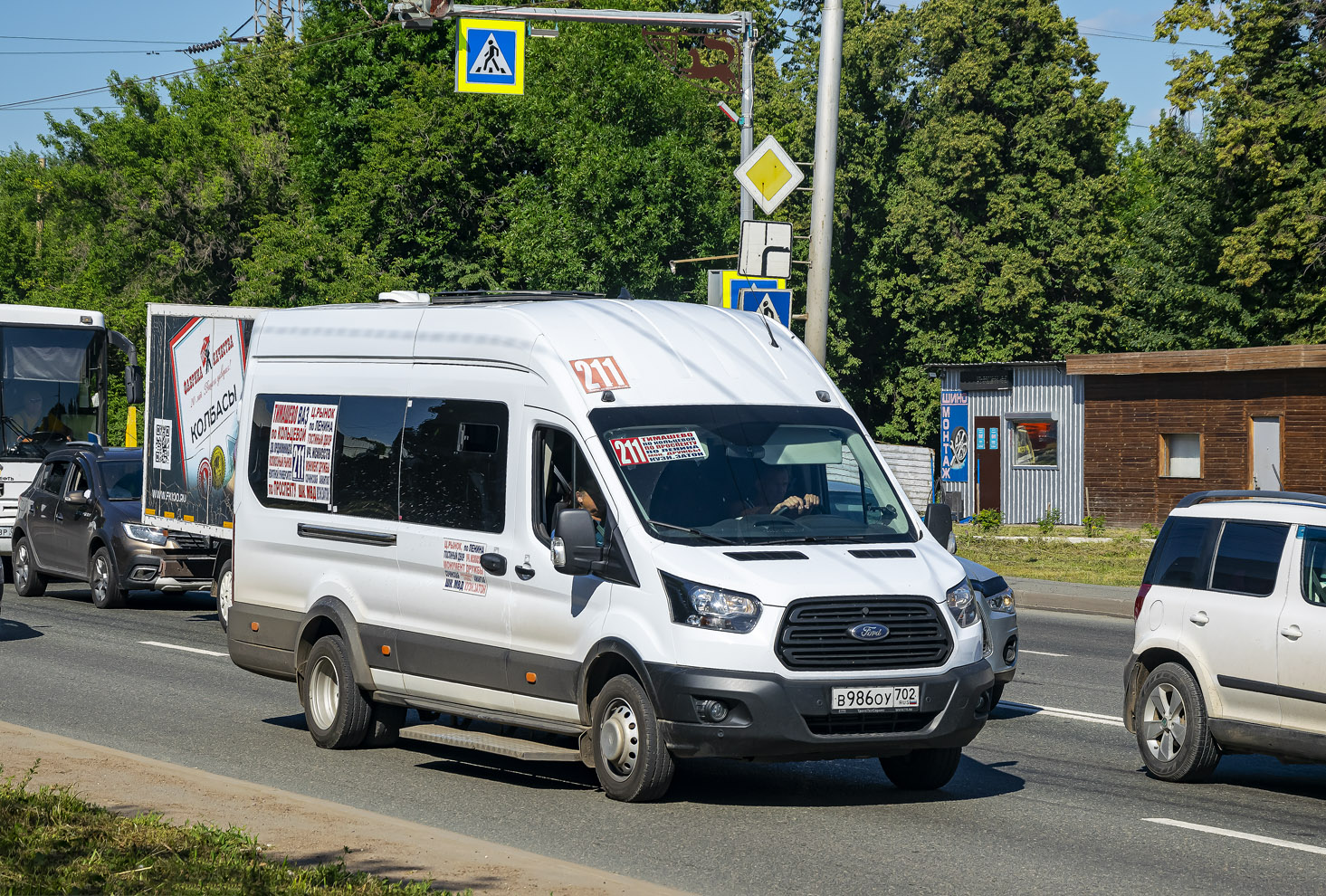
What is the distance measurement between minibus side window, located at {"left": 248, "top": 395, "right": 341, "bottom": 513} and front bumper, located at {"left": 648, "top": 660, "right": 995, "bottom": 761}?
3736mm

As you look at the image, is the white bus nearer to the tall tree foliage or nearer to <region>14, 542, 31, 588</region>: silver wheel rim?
<region>14, 542, 31, 588</region>: silver wheel rim

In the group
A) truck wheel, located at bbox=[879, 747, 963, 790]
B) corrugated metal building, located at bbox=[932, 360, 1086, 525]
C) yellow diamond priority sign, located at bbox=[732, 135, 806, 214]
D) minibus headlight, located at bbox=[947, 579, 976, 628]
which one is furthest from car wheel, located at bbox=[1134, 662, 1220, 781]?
corrugated metal building, located at bbox=[932, 360, 1086, 525]

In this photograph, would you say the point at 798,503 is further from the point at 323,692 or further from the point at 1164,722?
the point at 323,692

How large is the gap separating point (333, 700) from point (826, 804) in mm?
3484

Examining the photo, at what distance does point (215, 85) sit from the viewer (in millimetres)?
64188

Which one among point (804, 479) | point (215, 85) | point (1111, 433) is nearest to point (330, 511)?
point (804, 479)

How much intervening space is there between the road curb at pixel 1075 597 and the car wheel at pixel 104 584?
11696mm

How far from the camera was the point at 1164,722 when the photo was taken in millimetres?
9633

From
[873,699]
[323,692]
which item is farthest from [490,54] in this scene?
[873,699]

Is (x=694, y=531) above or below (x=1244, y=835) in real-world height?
above

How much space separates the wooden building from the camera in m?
34.6

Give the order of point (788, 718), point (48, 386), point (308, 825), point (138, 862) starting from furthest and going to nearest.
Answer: point (48, 386) < point (788, 718) < point (308, 825) < point (138, 862)

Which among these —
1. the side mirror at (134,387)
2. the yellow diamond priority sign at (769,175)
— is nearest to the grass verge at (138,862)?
the yellow diamond priority sign at (769,175)

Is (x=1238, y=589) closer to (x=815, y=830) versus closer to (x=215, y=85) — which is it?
(x=815, y=830)
